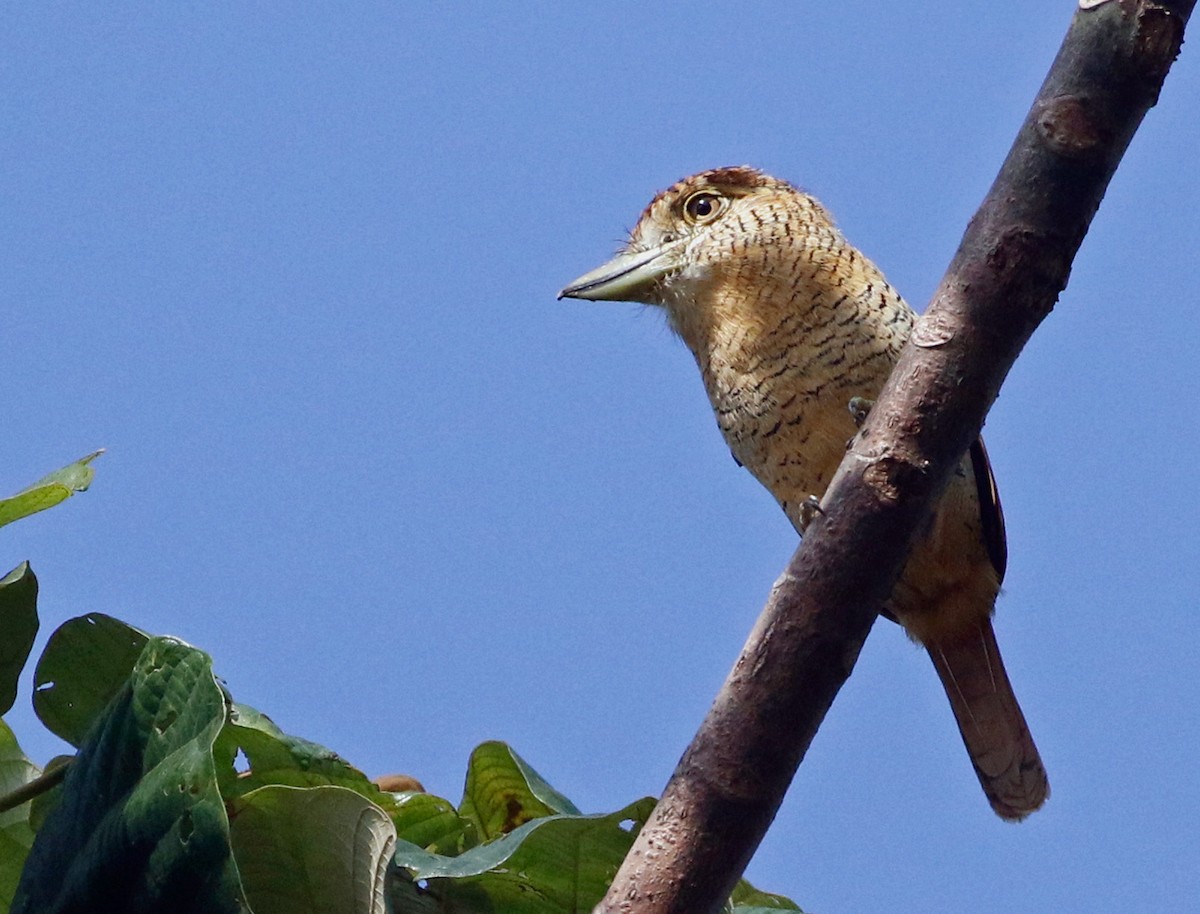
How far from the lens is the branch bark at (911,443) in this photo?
1.83 m

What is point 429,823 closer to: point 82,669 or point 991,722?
point 82,669

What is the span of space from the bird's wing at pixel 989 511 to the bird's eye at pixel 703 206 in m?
1.27

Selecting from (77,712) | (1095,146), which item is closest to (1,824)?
(77,712)

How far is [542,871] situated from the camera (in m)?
2.18

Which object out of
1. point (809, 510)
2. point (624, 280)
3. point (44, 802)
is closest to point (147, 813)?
point (44, 802)

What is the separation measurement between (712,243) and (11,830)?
2858 millimetres

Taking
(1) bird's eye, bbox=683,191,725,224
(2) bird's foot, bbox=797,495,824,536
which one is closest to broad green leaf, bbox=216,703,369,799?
(2) bird's foot, bbox=797,495,824,536

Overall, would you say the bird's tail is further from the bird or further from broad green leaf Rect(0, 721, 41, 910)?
broad green leaf Rect(0, 721, 41, 910)

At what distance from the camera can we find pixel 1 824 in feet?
7.52

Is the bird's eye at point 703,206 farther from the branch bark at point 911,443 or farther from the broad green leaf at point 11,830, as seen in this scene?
the broad green leaf at point 11,830

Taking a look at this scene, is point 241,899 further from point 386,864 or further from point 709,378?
point 709,378

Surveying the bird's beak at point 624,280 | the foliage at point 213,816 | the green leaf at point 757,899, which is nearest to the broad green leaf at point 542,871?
the foliage at point 213,816

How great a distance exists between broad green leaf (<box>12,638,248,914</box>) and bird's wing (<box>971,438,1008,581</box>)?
2619 mm

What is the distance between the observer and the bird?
3889mm
